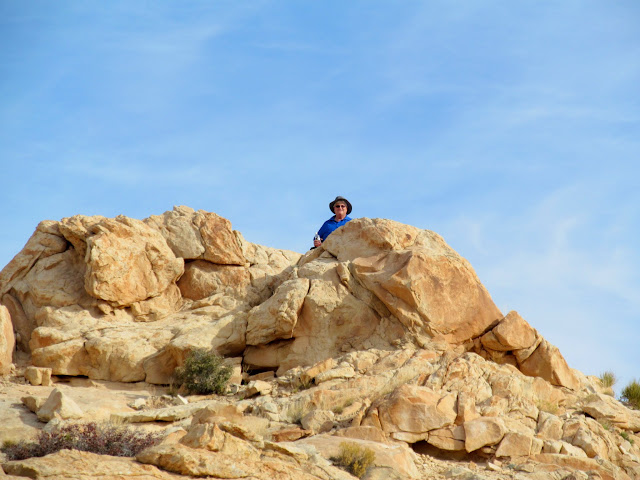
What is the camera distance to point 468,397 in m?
12.2

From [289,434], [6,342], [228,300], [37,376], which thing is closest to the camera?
[289,434]

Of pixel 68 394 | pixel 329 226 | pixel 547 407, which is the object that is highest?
pixel 329 226

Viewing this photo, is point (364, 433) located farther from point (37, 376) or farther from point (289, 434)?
point (37, 376)

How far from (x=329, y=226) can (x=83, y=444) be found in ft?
→ 36.4

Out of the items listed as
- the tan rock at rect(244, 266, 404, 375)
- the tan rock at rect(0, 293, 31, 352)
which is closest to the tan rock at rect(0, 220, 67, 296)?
the tan rock at rect(0, 293, 31, 352)

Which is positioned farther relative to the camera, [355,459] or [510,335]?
[510,335]

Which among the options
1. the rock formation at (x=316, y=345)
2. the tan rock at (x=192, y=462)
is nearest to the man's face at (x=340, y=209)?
the rock formation at (x=316, y=345)

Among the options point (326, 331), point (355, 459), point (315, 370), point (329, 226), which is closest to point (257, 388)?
point (315, 370)

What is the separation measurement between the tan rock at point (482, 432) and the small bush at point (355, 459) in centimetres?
242

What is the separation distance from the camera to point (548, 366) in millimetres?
14703

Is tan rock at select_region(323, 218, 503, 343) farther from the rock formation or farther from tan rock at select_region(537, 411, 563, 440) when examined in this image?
tan rock at select_region(537, 411, 563, 440)

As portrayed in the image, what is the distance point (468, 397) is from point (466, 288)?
3.38 meters

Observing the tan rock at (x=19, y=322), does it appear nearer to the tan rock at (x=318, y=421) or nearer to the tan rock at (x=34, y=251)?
the tan rock at (x=34, y=251)

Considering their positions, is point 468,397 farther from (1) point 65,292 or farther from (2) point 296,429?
(1) point 65,292
